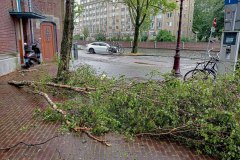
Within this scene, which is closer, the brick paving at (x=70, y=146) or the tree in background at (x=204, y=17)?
the brick paving at (x=70, y=146)

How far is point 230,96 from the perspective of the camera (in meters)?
3.87

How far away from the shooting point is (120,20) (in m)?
76.5

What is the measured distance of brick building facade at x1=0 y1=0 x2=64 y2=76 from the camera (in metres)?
9.89

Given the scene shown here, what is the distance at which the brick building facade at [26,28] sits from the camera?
32.4ft

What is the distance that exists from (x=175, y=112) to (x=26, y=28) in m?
11.0

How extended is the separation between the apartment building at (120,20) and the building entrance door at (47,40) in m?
25.2

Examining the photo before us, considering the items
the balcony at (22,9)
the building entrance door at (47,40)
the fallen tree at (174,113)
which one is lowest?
the fallen tree at (174,113)

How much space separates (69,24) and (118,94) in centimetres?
418

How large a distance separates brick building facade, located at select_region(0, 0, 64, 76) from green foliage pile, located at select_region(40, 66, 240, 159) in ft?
22.9

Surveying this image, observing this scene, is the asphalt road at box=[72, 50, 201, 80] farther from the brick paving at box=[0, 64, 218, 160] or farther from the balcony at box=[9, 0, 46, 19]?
the balcony at box=[9, 0, 46, 19]

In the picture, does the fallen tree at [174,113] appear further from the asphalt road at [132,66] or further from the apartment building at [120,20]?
the apartment building at [120,20]

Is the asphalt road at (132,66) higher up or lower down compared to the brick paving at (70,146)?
higher up

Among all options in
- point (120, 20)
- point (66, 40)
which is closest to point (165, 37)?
point (66, 40)

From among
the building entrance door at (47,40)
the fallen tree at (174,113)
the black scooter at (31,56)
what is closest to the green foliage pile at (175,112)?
the fallen tree at (174,113)
